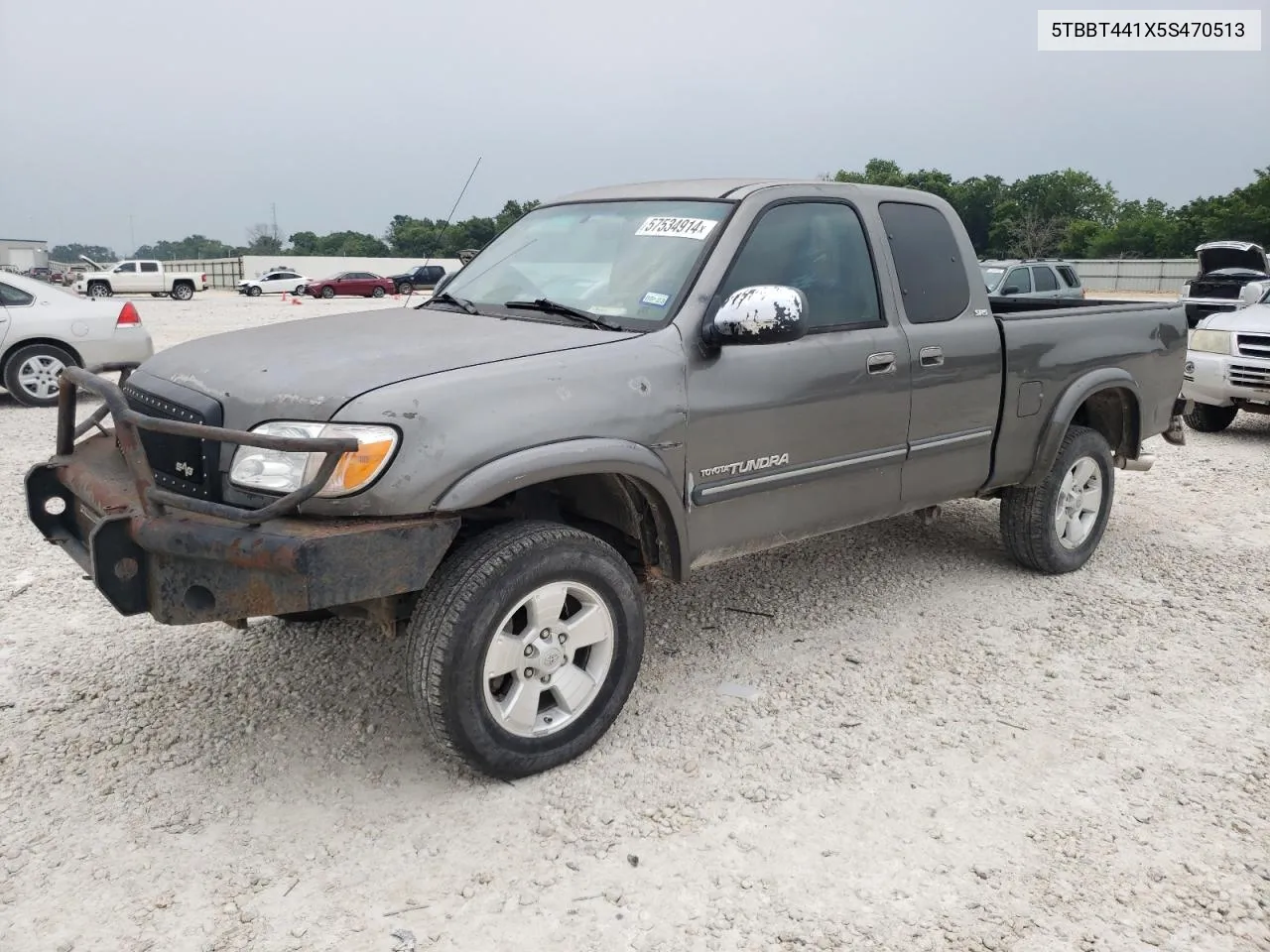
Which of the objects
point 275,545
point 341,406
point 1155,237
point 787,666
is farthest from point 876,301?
point 1155,237

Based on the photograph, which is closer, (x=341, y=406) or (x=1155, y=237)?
(x=341, y=406)

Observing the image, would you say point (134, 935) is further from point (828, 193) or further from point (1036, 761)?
point (828, 193)

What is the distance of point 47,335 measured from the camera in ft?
32.4

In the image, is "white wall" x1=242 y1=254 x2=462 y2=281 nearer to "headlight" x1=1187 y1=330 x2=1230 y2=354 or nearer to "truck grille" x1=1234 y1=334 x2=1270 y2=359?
"headlight" x1=1187 y1=330 x2=1230 y2=354

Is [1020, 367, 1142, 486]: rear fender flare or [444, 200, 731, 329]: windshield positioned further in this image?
[1020, 367, 1142, 486]: rear fender flare

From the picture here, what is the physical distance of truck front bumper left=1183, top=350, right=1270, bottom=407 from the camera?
8781 millimetres

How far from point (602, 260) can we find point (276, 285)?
46049mm

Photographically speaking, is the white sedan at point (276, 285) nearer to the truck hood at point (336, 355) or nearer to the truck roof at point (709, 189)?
the truck roof at point (709, 189)

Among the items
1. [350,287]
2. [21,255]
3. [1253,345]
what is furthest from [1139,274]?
[21,255]

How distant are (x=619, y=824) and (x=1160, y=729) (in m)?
2.02

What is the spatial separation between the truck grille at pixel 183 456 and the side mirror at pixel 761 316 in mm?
1648

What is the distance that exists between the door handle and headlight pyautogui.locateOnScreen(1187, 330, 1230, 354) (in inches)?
249

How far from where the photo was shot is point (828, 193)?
13.5 ft

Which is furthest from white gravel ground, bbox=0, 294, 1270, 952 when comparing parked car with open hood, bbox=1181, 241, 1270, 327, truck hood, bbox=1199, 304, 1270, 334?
parked car with open hood, bbox=1181, 241, 1270, 327
